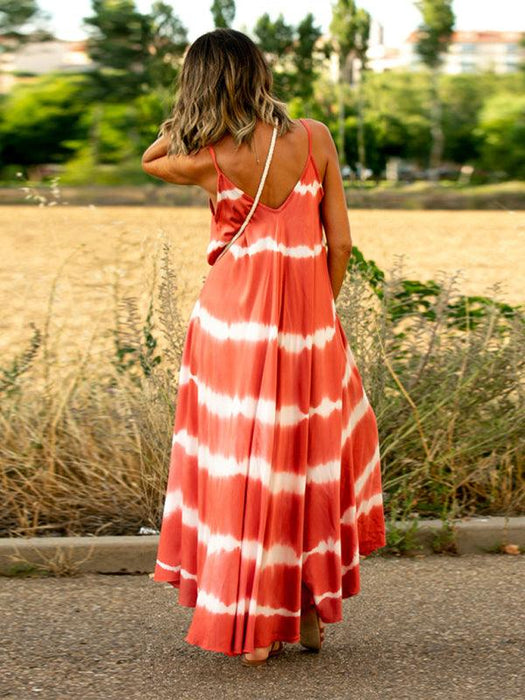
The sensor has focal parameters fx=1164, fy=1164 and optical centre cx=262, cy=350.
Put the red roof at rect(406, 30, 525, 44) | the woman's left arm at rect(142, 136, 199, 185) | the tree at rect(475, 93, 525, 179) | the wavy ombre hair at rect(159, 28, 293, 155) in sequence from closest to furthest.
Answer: the wavy ombre hair at rect(159, 28, 293, 155) < the woman's left arm at rect(142, 136, 199, 185) < the tree at rect(475, 93, 525, 179) < the red roof at rect(406, 30, 525, 44)

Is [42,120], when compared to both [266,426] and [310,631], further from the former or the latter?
[266,426]

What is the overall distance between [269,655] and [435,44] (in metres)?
65.3

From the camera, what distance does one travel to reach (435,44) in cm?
6569

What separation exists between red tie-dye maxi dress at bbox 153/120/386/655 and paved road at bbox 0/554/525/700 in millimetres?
232

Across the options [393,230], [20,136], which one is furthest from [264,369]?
[20,136]

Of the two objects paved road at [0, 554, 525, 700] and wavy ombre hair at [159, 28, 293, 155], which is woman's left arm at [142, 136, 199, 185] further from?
paved road at [0, 554, 525, 700]

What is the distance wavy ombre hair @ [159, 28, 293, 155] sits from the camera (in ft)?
10.8

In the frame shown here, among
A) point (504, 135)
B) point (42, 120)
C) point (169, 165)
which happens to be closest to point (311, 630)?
point (169, 165)

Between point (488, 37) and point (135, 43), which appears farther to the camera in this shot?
point (488, 37)

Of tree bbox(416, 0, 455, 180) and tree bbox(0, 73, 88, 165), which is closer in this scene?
tree bbox(0, 73, 88, 165)

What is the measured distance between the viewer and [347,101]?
2189 inches

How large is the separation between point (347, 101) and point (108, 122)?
13.2m

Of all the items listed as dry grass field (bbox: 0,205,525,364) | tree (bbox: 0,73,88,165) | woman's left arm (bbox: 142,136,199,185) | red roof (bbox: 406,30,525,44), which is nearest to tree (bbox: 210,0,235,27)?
tree (bbox: 0,73,88,165)

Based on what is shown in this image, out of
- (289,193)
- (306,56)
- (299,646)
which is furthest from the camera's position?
(306,56)
